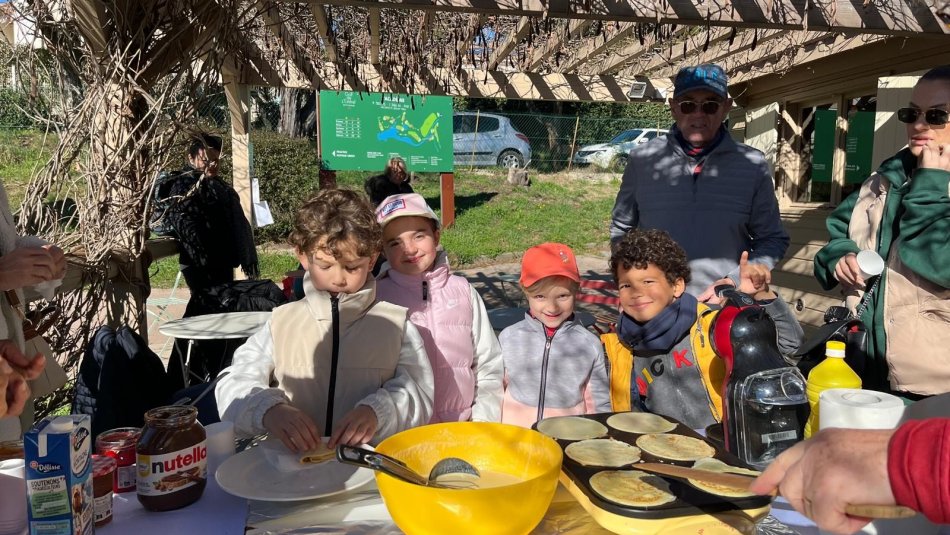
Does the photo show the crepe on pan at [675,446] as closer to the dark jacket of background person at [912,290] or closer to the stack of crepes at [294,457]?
the stack of crepes at [294,457]

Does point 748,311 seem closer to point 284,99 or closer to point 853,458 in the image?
point 853,458

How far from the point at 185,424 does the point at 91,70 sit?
2.43m

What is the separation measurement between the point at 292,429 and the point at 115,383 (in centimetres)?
118

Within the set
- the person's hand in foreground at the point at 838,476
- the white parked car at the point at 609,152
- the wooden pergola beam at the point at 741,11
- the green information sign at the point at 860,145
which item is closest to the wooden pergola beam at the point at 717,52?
the green information sign at the point at 860,145

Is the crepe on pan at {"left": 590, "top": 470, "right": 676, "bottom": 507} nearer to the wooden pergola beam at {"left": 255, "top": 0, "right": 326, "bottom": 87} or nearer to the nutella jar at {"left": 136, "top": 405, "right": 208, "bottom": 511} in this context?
the nutella jar at {"left": 136, "top": 405, "right": 208, "bottom": 511}

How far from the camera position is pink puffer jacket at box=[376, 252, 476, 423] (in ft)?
6.88

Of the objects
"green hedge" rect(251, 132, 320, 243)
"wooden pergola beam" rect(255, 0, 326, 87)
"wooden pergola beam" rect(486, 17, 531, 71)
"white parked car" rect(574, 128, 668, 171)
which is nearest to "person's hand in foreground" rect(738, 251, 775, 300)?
"wooden pergola beam" rect(486, 17, 531, 71)

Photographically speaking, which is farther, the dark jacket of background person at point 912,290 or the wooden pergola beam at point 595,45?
the wooden pergola beam at point 595,45

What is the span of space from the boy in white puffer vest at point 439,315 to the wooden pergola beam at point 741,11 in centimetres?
198

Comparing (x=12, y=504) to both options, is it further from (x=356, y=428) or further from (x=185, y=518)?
(x=356, y=428)

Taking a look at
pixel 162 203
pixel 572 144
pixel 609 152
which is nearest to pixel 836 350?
pixel 162 203

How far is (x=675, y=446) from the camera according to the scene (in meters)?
1.25

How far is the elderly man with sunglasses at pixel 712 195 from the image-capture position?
8.61ft

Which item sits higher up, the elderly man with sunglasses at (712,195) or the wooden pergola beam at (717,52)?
the wooden pergola beam at (717,52)
